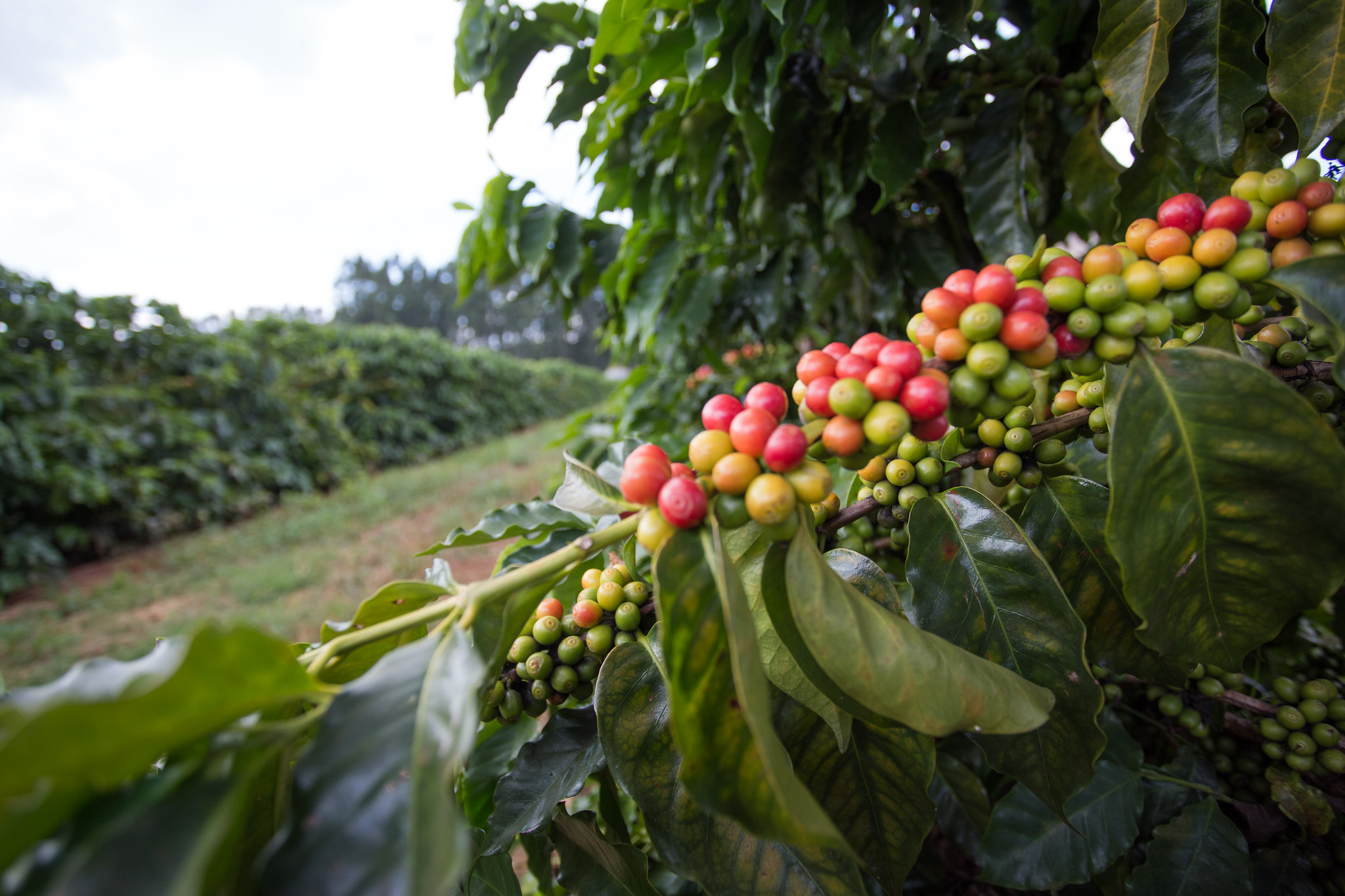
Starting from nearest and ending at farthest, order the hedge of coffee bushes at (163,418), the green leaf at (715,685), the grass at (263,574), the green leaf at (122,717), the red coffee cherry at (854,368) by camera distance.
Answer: the green leaf at (122,717)
the green leaf at (715,685)
the red coffee cherry at (854,368)
the grass at (263,574)
the hedge of coffee bushes at (163,418)

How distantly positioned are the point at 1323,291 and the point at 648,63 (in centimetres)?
141

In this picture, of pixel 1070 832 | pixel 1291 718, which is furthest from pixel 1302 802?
pixel 1070 832

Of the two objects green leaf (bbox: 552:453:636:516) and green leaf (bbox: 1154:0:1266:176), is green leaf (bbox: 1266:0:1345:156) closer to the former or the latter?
green leaf (bbox: 1154:0:1266:176)

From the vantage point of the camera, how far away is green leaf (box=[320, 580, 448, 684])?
0.63 m

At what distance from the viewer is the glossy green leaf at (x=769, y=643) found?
0.66 m

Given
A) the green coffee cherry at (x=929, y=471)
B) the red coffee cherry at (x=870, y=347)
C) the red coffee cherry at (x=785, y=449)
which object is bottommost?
the green coffee cherry at (x=929, y=471)

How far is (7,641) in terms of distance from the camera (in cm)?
454

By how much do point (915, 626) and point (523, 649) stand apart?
0.52 meters

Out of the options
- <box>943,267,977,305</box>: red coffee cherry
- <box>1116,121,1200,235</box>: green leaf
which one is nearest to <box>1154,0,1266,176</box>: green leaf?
<box>1116,121,1200,235</box>: green leaf

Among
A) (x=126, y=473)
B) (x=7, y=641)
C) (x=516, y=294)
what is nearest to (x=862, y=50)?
(x=516, y=294)

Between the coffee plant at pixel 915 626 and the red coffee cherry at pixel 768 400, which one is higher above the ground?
the red coffee cherry at pixel 768 400

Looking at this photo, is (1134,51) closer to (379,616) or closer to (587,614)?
(587,614)

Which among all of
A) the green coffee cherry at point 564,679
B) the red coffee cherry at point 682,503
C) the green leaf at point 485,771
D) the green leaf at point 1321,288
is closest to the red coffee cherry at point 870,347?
the red coffee cherry at point 682,503

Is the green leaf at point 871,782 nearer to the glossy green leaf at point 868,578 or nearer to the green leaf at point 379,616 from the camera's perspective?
the glossy green leaf at point 868,578
